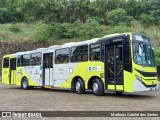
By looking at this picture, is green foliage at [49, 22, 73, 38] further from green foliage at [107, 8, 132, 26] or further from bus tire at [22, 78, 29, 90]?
bus tire at [22, 78, 29, 90]

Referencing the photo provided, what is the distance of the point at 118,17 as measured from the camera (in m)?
41.1

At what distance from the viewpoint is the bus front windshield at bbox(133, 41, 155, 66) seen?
43.6 ft

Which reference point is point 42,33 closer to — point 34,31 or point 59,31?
point 34,31

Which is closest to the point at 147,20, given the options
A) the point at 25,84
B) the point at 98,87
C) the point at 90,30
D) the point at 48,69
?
the point at 90,30

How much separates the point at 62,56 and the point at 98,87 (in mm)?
4168

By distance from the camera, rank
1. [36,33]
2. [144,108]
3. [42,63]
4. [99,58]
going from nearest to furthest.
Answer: [144,108] → [99,58] → [42,63] → [36,33]

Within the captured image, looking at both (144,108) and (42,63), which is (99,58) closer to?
(144,108)

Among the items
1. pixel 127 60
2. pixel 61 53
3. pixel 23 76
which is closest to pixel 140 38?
pixel 127 60

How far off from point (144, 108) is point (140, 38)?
4599 mm

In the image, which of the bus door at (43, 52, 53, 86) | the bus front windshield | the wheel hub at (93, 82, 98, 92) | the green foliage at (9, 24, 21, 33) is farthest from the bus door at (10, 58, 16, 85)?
the green foliage at (9, 24, 21, 33)

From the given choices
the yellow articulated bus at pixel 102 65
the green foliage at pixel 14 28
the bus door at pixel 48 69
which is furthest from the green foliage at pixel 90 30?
the bus door at pixel 48 69

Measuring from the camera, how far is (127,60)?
13195mm

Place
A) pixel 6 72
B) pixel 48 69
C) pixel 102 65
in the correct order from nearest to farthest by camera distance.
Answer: pixel 102 65
pixel 48 69
pixel 6 72

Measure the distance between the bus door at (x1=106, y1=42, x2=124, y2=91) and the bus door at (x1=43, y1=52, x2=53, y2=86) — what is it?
5.65 m
